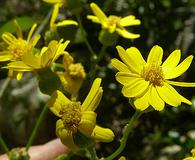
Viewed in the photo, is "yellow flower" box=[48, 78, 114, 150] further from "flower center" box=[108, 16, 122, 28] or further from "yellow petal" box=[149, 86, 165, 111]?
"flower center" box=[108, 16, 122, 28]

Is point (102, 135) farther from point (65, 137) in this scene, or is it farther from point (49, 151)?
point (49, 151)

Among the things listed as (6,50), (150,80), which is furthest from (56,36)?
(150,80)

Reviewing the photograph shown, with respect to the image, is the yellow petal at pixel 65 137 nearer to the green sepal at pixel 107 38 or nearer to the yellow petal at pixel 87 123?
the yellow petal at pixel 87 123

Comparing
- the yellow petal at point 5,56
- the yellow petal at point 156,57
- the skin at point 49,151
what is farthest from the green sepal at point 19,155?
the skin at point 49,151

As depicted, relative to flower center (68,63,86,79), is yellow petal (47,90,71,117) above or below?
below

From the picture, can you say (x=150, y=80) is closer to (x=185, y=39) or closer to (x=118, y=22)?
(x=118, y=22)

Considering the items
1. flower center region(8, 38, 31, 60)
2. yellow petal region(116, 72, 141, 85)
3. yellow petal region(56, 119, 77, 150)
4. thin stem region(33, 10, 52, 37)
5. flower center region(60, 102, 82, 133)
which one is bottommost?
yellow petal region(56, 119, 77, 150)

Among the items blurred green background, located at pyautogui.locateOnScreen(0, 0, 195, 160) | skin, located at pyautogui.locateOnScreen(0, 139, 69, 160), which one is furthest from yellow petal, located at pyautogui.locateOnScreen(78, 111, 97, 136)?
blurred green background, located at pyautogui.locateOnScreen(0, 0, 195, 160)
